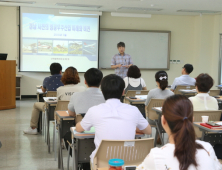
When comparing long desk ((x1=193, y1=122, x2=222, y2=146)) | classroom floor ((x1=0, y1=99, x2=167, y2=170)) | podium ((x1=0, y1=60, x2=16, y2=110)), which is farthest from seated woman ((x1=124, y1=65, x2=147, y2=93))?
podium ((x1=0, y1=60, x2=16, y2=110))

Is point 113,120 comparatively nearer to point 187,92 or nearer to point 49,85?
point 49,85

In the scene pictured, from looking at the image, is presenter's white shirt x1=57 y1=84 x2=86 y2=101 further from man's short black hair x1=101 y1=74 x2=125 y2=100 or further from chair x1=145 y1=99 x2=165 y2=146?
man's short black hair x1=101 y1=74 x2=125 y2=100

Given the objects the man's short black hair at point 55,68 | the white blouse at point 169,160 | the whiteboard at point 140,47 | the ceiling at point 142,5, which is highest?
the ceiling at point 142,5

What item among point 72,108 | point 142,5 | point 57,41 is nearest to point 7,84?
point 57,41

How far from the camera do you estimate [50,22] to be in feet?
29.2

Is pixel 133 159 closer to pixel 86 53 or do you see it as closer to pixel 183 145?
pixel 183 145

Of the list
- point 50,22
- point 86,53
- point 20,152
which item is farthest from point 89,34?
point 20,152

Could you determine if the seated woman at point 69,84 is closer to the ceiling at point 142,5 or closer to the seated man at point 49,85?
the seated man at point 49,85

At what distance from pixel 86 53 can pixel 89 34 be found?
62 cm

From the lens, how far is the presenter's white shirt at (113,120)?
84.0 inches

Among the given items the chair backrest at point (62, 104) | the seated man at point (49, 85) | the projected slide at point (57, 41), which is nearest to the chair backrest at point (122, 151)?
the chair backrest at point (62, 104)

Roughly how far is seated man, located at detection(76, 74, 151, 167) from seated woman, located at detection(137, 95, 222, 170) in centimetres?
80

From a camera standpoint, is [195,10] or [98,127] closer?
[98,127]

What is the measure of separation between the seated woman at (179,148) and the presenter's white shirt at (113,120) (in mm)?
802
